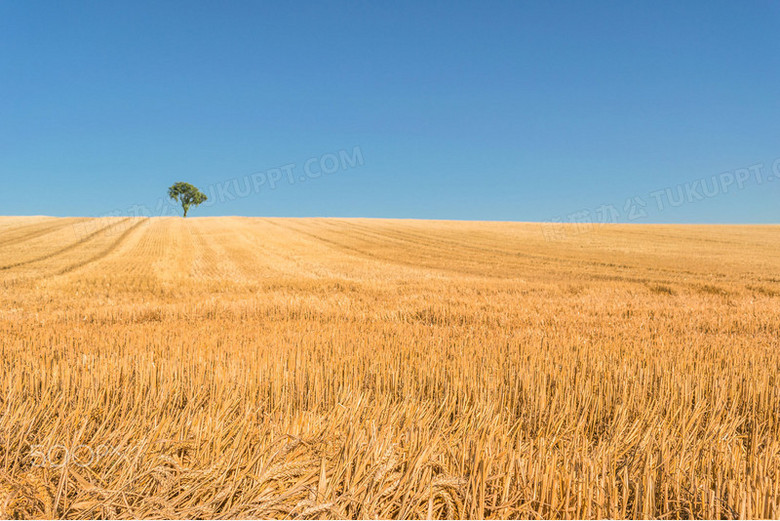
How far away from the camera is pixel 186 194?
9094 centimetres

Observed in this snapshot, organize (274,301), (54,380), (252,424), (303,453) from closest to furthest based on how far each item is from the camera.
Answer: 1. (303,453)
2. (252,424)
3. (54,380)
4. (274,301)

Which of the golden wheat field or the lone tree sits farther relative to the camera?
the lone tree

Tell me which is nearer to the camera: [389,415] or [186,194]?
[389,415]

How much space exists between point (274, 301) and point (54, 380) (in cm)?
598

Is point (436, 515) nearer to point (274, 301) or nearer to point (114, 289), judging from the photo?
point (274, 301)

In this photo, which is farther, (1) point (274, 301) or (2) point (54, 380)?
(1) point (274, 301)

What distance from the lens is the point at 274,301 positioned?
31.1 ft

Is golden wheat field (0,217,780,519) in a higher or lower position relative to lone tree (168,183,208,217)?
lower

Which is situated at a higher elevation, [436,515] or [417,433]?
[417,433]

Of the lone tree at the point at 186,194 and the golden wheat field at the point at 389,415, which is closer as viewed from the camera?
the golden wheat field at the point at 389,415

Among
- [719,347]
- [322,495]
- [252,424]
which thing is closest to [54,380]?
[252,424]

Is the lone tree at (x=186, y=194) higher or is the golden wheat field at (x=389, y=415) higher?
the lone tree at (x=186, y=194)

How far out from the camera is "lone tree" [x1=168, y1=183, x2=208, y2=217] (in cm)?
9006

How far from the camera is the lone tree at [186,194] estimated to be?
90062 millimetres
